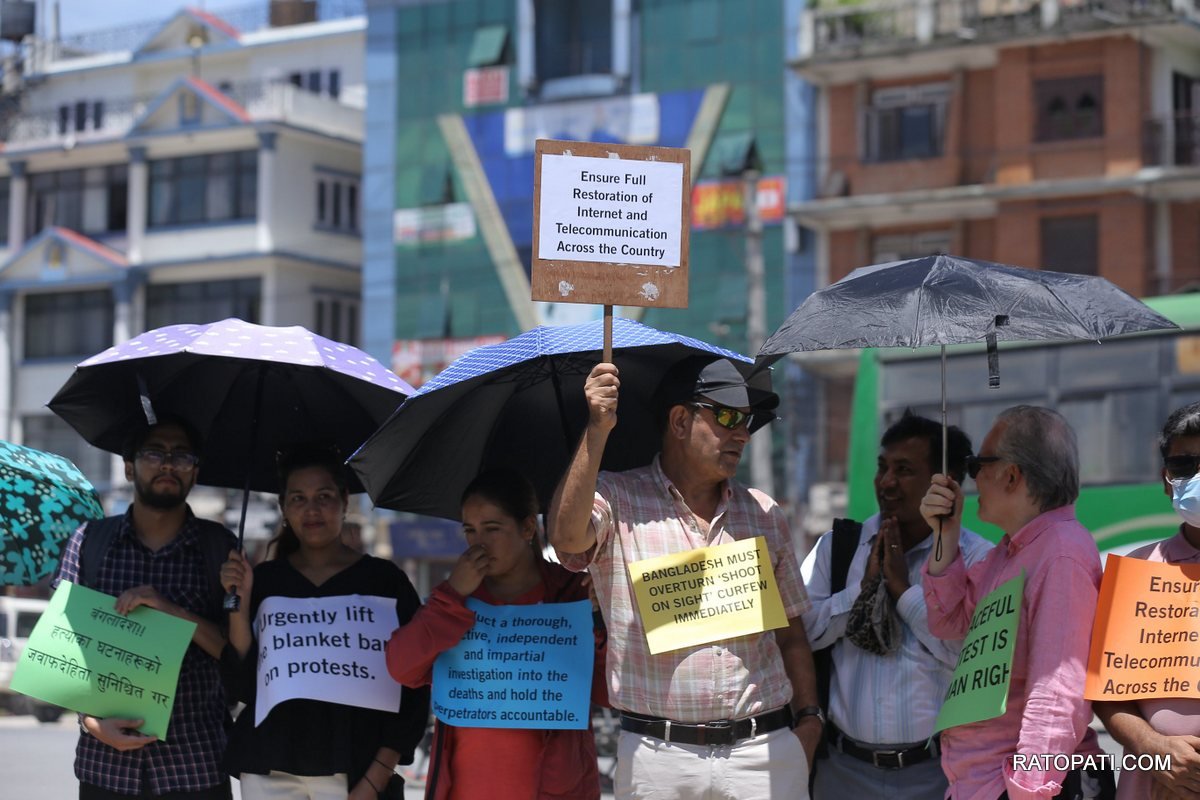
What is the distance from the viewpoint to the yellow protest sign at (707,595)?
15.8 ft

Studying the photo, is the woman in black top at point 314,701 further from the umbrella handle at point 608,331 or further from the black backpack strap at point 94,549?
the umbrella handle at point 608,331

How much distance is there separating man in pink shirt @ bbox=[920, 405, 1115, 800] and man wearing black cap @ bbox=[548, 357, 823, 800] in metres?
0.51

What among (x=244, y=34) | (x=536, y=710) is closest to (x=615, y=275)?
(x=536, y=710)

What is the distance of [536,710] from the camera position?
205 inches

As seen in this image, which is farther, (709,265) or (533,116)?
(533,116)

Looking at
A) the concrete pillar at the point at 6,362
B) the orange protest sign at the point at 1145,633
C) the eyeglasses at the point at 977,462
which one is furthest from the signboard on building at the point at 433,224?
the orange protest sign at the point at 1145,633

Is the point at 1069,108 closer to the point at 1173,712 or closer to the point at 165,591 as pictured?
the point at 165,591

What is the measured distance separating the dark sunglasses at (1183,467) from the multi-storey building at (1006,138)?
2582 cm

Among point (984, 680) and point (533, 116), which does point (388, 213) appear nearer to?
point (533, 116)

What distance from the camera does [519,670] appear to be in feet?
17.2

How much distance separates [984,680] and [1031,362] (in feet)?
38.5

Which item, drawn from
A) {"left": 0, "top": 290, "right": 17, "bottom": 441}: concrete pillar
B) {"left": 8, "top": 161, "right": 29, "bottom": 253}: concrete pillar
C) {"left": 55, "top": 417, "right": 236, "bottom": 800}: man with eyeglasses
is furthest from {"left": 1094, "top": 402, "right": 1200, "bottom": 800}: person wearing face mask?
{"left": 8, "top": 161, "right": 29, "bottom": 253}: concrete pillar

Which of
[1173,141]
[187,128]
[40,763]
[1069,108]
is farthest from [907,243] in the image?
[40,763]

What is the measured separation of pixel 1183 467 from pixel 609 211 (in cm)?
184
